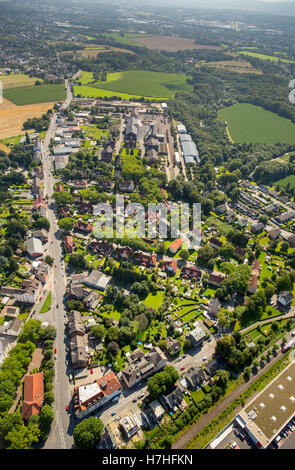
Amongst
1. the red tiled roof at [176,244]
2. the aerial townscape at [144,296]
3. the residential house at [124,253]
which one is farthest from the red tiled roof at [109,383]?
the red tiled roof at [176,244]

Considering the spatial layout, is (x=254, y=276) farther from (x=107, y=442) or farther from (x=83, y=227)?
(x=83, y=227)

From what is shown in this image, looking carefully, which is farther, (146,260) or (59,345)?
(146,260)

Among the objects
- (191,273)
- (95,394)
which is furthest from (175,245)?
(95,394)

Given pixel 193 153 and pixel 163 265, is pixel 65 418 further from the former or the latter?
pixel 193 153

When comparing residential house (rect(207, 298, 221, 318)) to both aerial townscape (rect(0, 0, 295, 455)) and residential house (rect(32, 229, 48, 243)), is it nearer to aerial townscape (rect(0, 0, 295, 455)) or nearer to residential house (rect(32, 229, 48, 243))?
aerial townscape (rect(0, 0, 295, 455))

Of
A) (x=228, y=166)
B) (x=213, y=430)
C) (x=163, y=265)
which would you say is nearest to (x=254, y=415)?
(x=213, y=430)

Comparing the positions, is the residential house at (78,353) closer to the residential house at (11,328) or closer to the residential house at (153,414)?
the residential house at (11,328)
